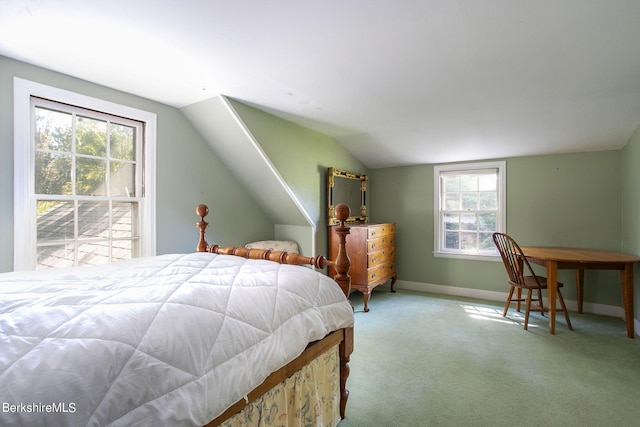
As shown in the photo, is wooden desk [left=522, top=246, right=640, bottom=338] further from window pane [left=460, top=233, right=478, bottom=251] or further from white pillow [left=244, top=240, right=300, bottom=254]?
white pillow [left=244, top=240, right=300, bottom=254]

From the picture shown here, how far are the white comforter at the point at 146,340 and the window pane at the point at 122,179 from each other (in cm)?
125

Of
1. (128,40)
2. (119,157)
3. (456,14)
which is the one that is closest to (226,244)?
(119,157)

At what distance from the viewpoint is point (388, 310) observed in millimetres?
3664

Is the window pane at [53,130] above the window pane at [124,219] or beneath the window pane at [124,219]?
above

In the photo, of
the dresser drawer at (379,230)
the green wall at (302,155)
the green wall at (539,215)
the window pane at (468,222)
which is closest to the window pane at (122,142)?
the green wall at (302,155)

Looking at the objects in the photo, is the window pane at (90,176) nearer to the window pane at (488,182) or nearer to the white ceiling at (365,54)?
the white ceiling at (365,54)

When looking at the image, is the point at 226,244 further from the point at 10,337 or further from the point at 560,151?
the point at 560,151

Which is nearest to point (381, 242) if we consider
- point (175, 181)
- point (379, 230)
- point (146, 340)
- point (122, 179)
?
point (379, 230)

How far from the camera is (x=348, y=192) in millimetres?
4238

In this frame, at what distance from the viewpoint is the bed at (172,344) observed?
2.19 feet

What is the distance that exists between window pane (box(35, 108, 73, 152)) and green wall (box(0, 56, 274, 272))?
0.62 feet

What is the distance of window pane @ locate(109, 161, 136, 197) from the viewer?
255cm

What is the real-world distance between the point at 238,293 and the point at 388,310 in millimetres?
2864

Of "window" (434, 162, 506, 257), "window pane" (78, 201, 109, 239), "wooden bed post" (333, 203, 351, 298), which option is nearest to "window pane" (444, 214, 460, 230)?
"window" (434, 162, 506, 257)
